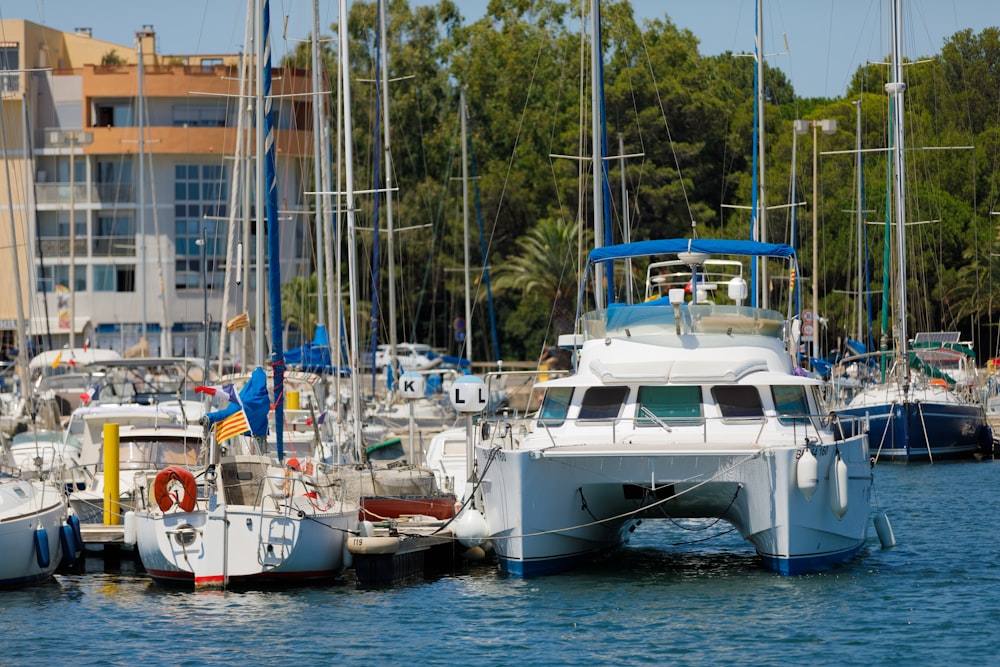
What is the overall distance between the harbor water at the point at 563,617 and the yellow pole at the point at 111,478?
86 cm

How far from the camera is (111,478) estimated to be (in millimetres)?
22062

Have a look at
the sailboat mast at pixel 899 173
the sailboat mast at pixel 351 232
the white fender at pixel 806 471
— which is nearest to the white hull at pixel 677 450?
the white fender at pixel 806 471

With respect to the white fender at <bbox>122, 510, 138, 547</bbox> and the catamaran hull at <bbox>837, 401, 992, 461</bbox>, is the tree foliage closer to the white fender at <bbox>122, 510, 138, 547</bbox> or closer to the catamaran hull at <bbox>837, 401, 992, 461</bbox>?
the catamaran hull at <bbox>837, 401, 992, 461</bbox>

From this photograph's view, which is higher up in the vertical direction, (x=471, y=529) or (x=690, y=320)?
(x=690, y=320)

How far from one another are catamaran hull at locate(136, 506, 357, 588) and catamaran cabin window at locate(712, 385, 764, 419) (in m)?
5.13

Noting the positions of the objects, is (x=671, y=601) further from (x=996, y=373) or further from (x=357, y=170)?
(x=357, y=170)

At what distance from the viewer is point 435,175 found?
2640 inches

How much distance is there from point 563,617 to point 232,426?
5.76 meters

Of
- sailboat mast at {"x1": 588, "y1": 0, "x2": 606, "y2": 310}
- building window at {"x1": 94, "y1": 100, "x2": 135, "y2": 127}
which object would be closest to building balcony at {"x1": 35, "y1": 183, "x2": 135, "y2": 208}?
building window at {"x1": 94, "y1": 100, "x2": 135, "y2": 127}

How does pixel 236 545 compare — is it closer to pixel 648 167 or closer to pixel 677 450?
pixel 677 450

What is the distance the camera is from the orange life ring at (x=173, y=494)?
18500mm

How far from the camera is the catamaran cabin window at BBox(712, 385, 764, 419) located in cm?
1900

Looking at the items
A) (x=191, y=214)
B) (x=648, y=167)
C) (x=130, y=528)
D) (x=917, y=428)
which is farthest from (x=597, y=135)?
(x=191, y=214)

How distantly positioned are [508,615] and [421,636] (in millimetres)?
1237
